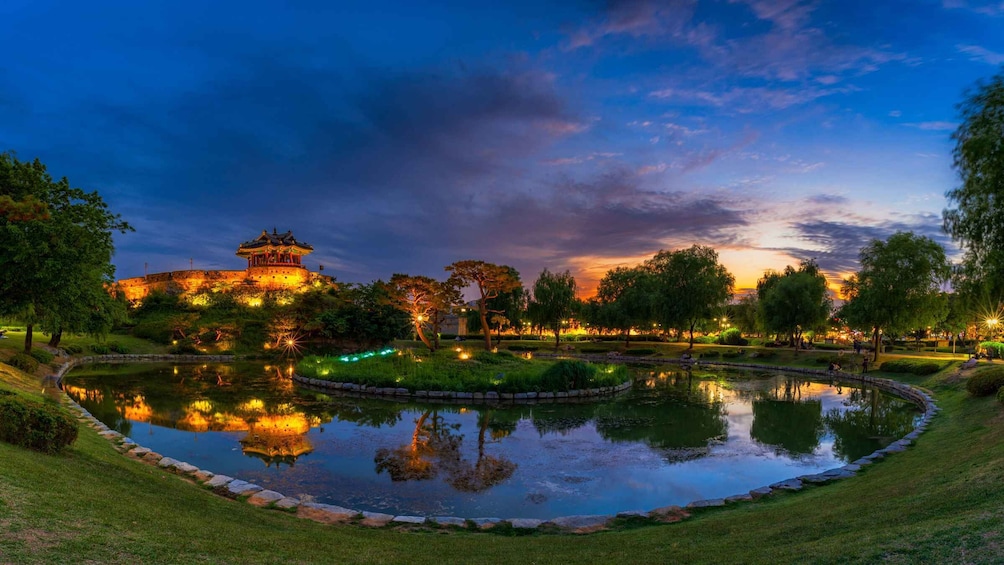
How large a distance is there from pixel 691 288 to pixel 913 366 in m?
20.6

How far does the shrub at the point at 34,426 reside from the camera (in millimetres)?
8367

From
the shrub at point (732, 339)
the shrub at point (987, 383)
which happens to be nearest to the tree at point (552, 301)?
the shrub at point (732, 339)

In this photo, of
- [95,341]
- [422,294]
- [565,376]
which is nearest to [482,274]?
[422,294]

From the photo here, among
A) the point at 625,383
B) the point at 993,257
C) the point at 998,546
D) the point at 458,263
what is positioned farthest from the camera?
the point at 458,263

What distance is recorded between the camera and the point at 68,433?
909 centimetres

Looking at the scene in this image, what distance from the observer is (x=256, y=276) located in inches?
2975

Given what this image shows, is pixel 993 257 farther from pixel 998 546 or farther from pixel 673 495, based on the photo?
pixel 998 546

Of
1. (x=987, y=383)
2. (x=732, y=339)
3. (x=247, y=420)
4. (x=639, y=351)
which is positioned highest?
(x=987, y=383)

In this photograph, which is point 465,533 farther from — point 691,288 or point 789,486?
point 691,288

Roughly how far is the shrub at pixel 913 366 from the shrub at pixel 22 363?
167 feet

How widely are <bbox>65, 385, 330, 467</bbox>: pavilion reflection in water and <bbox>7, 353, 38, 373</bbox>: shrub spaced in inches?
124

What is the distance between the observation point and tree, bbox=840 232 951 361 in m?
35.2

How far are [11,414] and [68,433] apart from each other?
93 cm

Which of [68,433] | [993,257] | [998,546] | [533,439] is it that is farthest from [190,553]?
[993,257]
